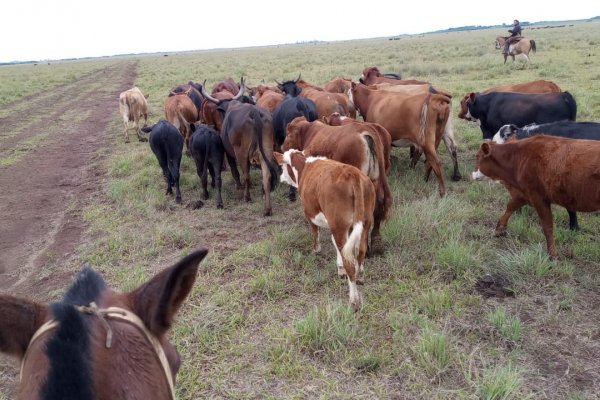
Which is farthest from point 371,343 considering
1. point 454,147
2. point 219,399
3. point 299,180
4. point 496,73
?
point 496,73

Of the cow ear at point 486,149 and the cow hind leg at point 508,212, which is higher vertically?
the cow ear at point 486,149

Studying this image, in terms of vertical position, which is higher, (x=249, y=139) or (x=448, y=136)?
(x=249, y=139)

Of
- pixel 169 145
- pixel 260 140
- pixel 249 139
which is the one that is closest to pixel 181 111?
pixel 169 145

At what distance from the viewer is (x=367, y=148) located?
552 cm

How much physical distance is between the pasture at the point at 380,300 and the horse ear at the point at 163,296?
213 cm

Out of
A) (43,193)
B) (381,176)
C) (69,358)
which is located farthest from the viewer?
(43,193)

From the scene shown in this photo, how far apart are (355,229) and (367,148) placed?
63.0 inches

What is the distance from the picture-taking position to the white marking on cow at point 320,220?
188 inches

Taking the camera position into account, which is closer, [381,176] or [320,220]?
[320,220]

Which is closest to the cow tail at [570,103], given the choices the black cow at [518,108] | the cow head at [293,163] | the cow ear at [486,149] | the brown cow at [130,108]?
the black cow at [518,108]

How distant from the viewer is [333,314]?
12.9 feet

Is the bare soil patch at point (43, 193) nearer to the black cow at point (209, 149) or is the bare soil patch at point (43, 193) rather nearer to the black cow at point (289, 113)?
the black cow at point (209, 149)

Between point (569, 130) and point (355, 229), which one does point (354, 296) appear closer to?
point (355, 229)

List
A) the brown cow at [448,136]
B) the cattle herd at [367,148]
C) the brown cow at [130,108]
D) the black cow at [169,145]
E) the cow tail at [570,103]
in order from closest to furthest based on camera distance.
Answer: the cattle herd at [367,148] < the cow tail at [570,103] < the black cow at [169,145] < the brown cow at [448,136] < the brown cow at [130,108]
